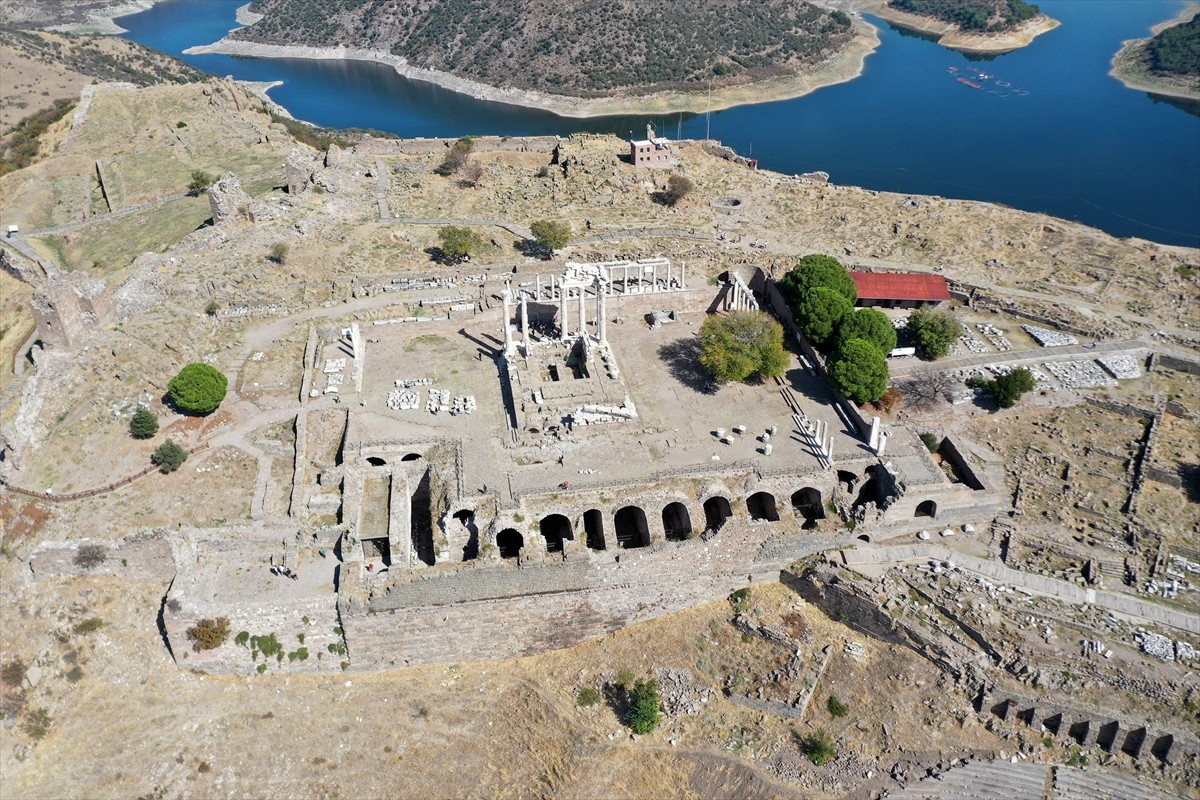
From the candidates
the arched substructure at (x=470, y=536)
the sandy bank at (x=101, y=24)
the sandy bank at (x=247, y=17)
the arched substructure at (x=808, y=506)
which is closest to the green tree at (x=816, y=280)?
the arched substructure at (x=808, y=506)

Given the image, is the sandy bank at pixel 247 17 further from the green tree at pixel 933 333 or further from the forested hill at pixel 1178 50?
the green tree at pixel 933 333

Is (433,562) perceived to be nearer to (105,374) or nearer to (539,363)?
(539,363)

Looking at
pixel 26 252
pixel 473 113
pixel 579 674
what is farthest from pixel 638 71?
pixel 579 674

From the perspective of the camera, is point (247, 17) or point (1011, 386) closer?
point (1011, 386)

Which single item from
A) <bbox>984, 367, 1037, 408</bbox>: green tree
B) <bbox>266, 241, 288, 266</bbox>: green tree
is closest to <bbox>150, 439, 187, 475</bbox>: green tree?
<bbox>266, 241, 288, 266</bbox>: green tree

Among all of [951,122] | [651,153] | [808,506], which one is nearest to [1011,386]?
[808,506]

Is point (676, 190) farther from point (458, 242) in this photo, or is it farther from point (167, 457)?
point (167, 457)
